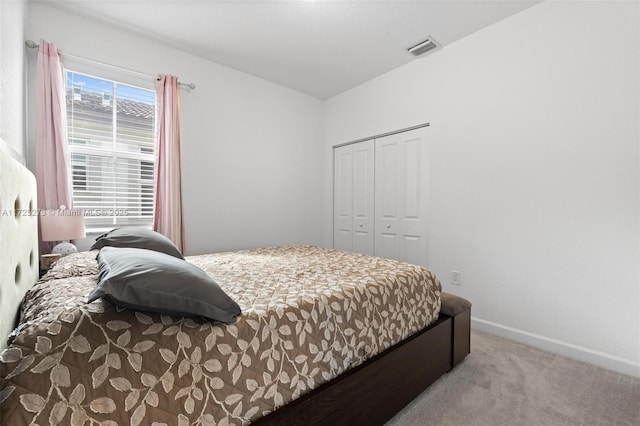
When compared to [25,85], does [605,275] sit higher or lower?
lower

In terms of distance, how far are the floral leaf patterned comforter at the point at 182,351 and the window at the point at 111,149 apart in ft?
3.90

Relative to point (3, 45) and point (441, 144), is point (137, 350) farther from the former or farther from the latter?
point (441, 144)

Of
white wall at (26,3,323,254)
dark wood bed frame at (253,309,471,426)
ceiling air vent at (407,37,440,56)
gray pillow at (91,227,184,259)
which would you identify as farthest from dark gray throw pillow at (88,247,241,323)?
ceiling air vent at (407,37,440,56)

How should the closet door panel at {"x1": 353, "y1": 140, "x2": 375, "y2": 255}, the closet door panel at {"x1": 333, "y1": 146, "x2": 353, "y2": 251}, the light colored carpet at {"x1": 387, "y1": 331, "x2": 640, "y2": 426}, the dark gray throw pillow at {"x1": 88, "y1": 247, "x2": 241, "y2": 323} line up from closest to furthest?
1. the dark gray throw pillow at {"x1": 88, "y1": 247, "x2": 241, "y2": 323}
2. the light colored carpet at {"x1": 387, "y1": 331, "x2": 640, "y2": 426}
3. the closet door panel at {"x1": 353, "y1": 140, "x2": 375, "y2": 255}
4. the closet door panel at {"x1": 333, "y1": 146, "x2": 353, "y2": 251}

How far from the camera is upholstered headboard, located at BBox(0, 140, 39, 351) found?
0.83 meters

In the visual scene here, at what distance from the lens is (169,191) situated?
2.72 metres

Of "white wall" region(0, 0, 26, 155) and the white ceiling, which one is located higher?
the white ceiling

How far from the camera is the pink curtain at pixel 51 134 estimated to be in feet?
7.07

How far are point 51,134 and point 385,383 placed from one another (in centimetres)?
297

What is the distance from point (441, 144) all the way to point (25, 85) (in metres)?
3.63

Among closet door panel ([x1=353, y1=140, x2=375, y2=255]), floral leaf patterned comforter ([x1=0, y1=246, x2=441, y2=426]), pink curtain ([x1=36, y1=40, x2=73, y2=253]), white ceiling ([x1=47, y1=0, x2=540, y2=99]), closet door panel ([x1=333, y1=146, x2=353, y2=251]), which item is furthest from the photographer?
closet door panel ([x1=333, y1=146, x2=353, y2=251])

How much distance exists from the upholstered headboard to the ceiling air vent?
10.3 ft

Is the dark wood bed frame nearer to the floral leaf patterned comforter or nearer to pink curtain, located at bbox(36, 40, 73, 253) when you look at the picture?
the floral leaf patterned comforter

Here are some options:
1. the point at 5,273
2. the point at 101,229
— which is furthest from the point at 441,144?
the point at 101,229
